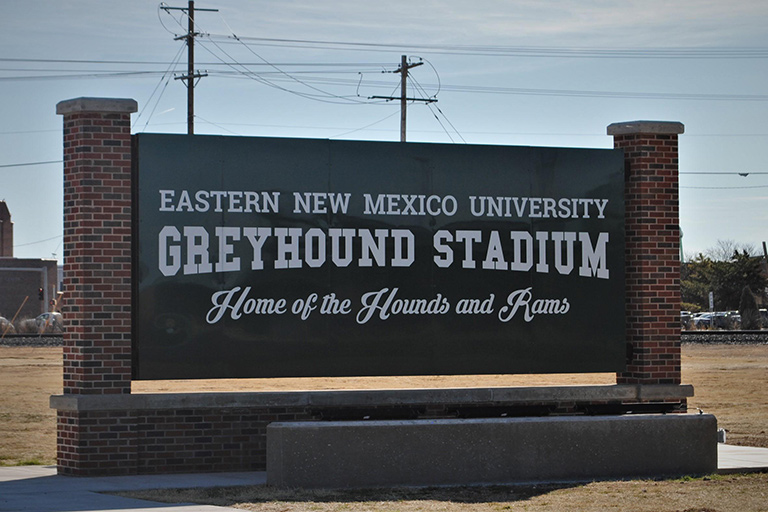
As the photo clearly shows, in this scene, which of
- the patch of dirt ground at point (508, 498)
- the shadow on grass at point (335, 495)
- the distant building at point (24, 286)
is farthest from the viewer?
the distant building at point (24, 286)

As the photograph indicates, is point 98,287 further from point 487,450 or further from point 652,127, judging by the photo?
point 652,127

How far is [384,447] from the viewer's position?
11.3m

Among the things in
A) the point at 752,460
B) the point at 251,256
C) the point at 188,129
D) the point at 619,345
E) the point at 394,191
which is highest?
the point at 188,129

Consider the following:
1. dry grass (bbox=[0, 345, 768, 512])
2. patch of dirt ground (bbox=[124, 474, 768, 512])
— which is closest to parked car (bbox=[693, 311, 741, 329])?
dry grass (bbox=[0, 345, 768, 512])

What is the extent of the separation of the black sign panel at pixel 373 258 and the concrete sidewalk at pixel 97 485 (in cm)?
122

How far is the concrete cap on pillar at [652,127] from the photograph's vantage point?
13789 millimetres

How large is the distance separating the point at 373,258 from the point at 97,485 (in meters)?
4.03

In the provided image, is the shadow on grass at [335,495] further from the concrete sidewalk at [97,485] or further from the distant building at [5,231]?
the distant building at [5,231]

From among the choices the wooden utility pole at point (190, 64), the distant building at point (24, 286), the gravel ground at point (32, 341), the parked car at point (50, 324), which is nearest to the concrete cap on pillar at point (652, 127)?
the wooden utility pole at point (190, 64)

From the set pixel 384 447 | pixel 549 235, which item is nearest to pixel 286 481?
pixel 384 447

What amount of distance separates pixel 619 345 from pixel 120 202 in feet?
20.8

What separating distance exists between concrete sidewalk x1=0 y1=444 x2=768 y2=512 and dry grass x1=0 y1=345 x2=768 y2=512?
43 centimetres

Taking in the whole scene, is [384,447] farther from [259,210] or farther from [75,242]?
[75,242]

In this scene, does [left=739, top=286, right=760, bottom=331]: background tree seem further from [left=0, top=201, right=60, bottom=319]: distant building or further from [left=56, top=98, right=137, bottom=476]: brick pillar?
[left=56, top=98, right=137, bottom=476]: brick pillar
